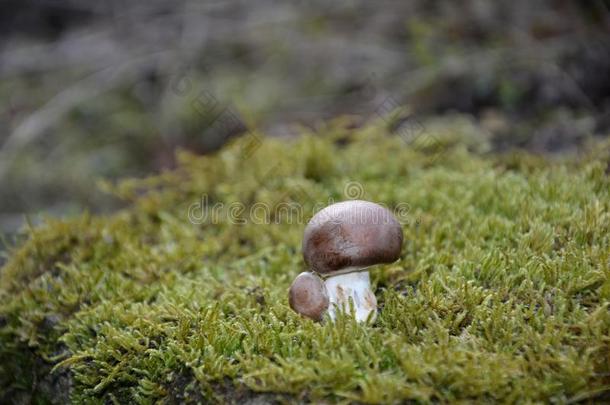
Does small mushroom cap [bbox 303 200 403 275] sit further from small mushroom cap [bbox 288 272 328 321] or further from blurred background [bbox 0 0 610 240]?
blurred background [bbox 0 0 610 240]

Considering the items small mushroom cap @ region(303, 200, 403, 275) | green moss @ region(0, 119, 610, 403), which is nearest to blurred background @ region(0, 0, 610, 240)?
green moss @ region(0, 119, 610, 403)

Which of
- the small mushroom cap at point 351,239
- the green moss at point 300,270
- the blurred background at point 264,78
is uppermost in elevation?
the blurred background at point 264,78

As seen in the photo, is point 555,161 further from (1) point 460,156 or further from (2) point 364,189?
(2) point 364,189

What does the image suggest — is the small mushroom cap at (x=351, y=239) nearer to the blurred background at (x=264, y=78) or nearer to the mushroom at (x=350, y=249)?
the mushroom at (x=350, y=249)

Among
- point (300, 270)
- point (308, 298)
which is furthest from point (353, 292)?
point (300, 270)

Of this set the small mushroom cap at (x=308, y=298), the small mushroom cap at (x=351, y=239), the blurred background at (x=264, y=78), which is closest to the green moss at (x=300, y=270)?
the small mushroom cap at (x=308, y=298)

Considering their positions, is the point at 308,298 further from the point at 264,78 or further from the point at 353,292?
the point at 264,78
